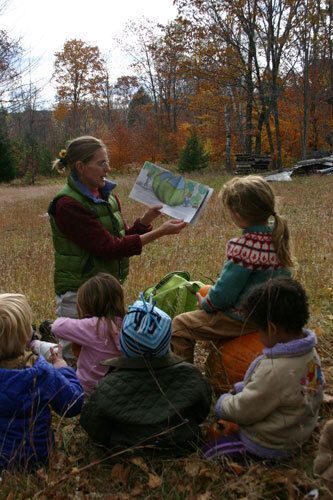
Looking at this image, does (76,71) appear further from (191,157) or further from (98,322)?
(98,322)

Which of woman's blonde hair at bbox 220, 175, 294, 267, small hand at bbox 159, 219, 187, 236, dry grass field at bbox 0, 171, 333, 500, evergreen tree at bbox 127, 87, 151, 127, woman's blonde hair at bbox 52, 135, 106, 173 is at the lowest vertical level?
dry grass field at bbox 0, 171, 333, 500

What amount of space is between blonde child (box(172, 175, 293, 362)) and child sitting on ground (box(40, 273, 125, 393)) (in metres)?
0.50

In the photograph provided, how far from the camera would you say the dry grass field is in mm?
2400

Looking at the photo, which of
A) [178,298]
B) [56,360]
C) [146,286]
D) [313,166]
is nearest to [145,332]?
[56,360]

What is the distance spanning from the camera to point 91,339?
334cm

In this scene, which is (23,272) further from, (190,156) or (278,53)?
(190,156)

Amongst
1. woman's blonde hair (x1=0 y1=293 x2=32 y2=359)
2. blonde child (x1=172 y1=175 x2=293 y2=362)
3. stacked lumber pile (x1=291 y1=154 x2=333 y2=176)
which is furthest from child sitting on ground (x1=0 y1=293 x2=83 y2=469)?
stacked lumber pile (x1=291 y1=154 x2=333 y2=176)

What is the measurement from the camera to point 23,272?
729cm

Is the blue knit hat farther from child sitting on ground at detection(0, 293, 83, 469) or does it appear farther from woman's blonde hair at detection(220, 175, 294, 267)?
woman's blonde hair at detection(220, 175, 294, 267)

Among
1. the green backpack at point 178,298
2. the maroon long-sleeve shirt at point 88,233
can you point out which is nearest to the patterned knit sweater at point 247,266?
the green backpack at point 178,298

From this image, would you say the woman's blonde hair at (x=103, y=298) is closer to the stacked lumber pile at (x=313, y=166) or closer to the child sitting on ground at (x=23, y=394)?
the child sitting on ground at (x=23, y=394)

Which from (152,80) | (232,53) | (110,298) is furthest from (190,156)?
(110,298)

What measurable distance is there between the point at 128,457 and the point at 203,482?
45 cm

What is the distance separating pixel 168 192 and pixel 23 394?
6.85 feet
